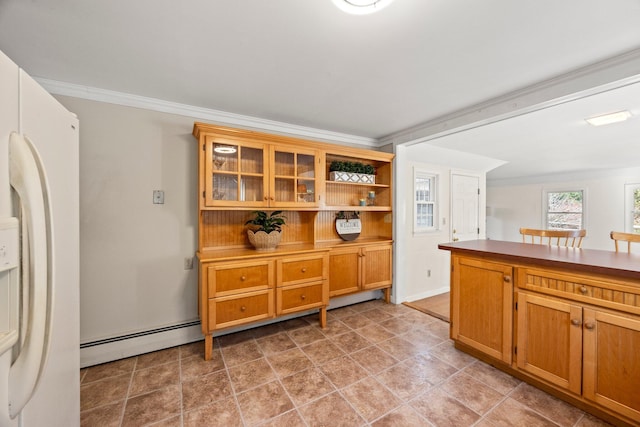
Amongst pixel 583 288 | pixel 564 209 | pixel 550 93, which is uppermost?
pixel 550 93

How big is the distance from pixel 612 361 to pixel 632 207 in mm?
5548

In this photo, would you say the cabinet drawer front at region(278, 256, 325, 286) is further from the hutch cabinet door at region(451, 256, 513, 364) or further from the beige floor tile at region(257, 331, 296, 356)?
the hutch cabinet door at region(451, 256, 513, 364)

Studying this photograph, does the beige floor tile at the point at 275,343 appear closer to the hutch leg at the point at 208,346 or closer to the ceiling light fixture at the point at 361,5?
the hutch leg at the point at 208,346

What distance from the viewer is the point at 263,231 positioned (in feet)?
8.68

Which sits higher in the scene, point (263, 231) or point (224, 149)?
point (224, 149)

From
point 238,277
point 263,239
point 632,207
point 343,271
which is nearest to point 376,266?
point 343,271

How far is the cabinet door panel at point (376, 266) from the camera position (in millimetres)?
3311

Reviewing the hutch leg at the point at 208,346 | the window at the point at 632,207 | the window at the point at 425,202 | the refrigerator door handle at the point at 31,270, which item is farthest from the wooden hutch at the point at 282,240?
the window at the point at 632,207

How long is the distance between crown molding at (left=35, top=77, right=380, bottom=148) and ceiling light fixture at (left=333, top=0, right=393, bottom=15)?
70.4 inches

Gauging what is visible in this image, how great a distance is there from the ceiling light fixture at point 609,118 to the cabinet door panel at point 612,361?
229 cm

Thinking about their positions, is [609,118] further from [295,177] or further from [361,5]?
[295,177]

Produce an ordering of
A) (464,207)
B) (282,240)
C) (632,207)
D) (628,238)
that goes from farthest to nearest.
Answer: (632,207) < (464,207) < (282,240) < (628,238)

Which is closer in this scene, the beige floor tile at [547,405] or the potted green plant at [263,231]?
the beige floor tile at [547,405]

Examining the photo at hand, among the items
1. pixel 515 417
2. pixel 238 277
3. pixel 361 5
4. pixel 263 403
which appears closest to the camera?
pixel 361 5
